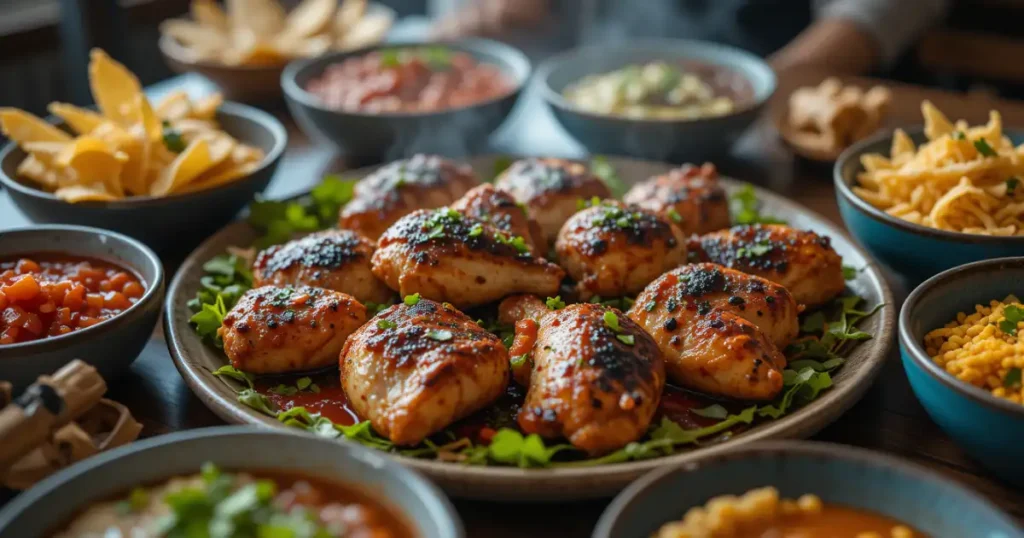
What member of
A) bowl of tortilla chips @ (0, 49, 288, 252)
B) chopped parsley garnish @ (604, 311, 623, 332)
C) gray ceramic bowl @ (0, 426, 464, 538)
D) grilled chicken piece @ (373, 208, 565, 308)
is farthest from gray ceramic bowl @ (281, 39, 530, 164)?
gray ceramic bowl @ (0, 426, 464, 538)

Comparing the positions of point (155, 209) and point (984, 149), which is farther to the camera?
point (155, 209)

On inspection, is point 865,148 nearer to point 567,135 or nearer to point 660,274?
point 660,274

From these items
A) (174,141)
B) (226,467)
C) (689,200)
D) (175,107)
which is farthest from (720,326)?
(175,107)

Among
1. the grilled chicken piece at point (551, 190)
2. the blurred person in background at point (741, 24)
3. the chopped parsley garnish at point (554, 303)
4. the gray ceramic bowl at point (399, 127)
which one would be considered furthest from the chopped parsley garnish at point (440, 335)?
the blurred person in background at point (741, 24)

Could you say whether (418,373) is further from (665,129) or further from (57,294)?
(665,129)

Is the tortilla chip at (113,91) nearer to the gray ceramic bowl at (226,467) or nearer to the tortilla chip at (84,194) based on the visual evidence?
the tortilla chip at (84,194)

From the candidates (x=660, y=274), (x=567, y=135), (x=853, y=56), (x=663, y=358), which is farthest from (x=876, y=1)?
(x=663, y=358)
